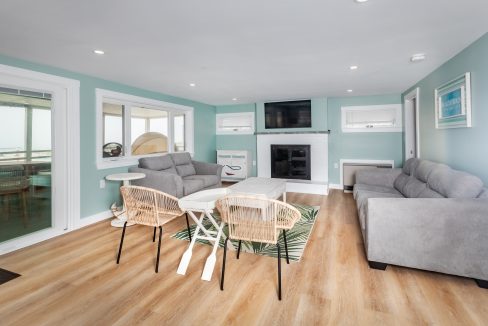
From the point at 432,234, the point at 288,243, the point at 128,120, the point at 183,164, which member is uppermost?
Answer: the point at 128,120

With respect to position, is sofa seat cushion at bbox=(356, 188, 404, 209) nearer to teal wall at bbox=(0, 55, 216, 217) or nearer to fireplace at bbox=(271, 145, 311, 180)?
fireplace at bbox=(271, 145, 311, 180)

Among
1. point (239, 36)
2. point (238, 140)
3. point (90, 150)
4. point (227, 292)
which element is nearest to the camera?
point (227, 292)

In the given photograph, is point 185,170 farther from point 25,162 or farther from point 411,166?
point 411,166

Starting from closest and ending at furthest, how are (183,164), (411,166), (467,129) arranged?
(467,129)
(411,166)
(183,164)

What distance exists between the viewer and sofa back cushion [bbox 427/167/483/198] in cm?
232

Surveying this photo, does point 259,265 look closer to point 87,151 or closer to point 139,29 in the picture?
point 139,29

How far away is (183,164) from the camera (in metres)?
5.39

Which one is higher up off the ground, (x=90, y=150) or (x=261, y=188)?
(x=90, y=150)

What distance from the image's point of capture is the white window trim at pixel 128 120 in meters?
3.90

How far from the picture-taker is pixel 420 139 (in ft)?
14.0

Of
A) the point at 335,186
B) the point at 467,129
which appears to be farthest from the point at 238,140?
the point at 467,129

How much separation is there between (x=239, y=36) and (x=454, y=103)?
265 centimetres

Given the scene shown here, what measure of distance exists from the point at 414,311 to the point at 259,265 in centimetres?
126

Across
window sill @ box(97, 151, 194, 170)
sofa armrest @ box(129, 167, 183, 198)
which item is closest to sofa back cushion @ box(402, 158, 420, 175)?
sofa armrest @ box(129, 167, 183, 198)
